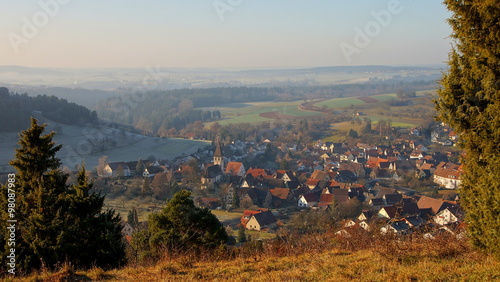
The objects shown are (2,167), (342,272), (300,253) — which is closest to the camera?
(342,272)

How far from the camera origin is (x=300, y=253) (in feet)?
19.9

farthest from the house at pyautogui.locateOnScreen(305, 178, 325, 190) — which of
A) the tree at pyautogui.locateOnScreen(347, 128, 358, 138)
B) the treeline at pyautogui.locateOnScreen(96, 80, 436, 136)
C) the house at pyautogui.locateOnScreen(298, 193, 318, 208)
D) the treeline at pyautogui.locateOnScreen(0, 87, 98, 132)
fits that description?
the treeline at pyautogui.locateOnScreen(96, 80, 436, 136)

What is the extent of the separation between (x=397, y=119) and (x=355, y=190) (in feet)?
134

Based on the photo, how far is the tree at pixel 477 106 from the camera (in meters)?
4.51

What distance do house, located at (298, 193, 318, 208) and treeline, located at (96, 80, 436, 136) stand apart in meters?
44.6

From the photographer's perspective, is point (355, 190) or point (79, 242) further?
point (355, 190)

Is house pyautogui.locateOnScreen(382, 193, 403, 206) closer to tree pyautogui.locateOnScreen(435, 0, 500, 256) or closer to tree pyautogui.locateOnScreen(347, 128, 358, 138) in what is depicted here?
tree pyautogui.locateOnScreen(435, 0, 500, 256)

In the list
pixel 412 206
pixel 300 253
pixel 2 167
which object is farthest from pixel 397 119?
pixel 300 253

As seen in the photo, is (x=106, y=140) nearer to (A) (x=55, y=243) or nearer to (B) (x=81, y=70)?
(A) (x=55, y=243)

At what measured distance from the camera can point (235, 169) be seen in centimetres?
3919

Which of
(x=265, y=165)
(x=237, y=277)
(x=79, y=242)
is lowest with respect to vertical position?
(x=265, y=165)

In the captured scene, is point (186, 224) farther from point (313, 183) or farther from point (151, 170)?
point (151, 170)

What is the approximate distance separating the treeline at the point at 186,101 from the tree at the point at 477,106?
65.7m

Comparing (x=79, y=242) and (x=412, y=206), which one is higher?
(x=79, y=242)
